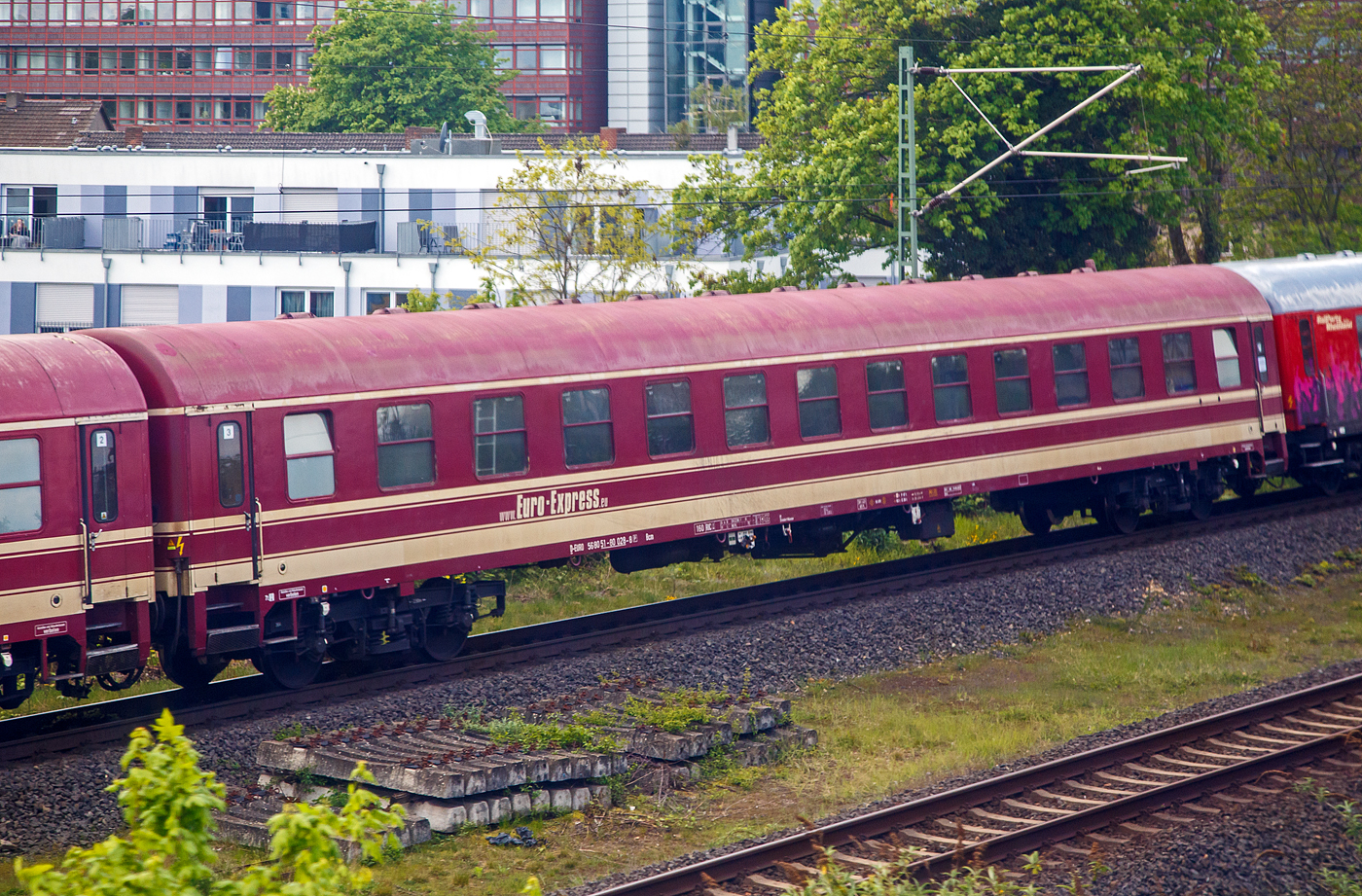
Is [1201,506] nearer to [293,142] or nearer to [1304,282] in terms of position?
[1304,282]

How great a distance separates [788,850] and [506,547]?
19.7 ft

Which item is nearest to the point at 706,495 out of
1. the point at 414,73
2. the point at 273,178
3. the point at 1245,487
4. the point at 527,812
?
the point at 527,812

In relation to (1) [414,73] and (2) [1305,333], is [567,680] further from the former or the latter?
(1) [414,73]

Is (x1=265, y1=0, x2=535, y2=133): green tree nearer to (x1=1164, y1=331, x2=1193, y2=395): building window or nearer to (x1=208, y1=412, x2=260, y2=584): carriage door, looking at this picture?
(x1=1164, y1=331, x2=1193, y2=395): building window

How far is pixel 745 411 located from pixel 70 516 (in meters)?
8.04

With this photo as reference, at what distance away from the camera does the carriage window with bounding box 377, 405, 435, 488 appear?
14.6 m

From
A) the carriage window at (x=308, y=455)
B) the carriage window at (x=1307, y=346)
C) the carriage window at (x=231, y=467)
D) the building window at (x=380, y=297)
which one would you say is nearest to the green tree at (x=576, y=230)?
the building window at (x=380, y=297)

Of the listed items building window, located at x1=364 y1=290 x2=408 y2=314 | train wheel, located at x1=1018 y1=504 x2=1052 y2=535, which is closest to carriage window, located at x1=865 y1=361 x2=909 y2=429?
train wheel, located at x1=1018 y1=504 x2=1052 y2=535

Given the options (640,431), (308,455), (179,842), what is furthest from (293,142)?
(179,842)

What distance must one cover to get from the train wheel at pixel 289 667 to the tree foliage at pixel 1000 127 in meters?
18.0

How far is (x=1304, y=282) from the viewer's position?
24.0 meters

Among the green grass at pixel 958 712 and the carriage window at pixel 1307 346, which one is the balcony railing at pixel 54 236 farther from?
the green grass at pixel 958 712

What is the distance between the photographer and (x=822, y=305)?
61.5 ft

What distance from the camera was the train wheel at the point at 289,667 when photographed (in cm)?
1444
